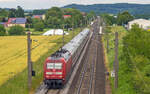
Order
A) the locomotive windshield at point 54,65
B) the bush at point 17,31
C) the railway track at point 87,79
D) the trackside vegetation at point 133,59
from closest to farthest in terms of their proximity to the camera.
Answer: the trackside vegetation at point 133,59 → the locomotive windshield at point 54,65 → the railway track at point 87,79 → the bush at point 17,31

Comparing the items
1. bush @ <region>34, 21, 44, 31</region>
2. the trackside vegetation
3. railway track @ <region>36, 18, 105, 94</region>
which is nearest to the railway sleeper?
railway track @ <region>36, 18, 105, 94</region>

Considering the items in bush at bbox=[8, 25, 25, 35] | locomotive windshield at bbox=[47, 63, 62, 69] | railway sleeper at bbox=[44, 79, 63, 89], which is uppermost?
locomotive windshield at bbox=[47, 63, 62, 69]

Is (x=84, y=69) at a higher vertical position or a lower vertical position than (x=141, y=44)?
lower

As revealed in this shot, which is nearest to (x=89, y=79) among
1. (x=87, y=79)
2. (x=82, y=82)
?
(x=87, y=79)

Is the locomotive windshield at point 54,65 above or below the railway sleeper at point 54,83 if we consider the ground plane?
above

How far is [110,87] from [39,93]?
355 inches

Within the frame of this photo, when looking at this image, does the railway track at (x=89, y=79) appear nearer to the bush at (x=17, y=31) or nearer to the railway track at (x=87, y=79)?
the railway track at (x=87, y=79)

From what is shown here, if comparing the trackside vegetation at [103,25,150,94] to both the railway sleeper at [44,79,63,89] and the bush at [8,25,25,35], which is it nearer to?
the railway sleeper at [44,79,63,89]

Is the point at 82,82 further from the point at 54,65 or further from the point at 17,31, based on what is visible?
the point at 17,31

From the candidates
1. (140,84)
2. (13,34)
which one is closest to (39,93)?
(140,84)

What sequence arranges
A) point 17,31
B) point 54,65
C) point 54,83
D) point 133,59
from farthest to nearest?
1. point 17,31
2. point 133,59
3. point 54,83
4. point 54,65

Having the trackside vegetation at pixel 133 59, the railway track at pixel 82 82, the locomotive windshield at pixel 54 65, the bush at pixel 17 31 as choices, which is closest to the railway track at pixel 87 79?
the railway track at pixel 82 82

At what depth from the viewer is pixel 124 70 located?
112ft

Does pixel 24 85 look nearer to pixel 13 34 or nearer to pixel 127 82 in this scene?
pixel 127 82
